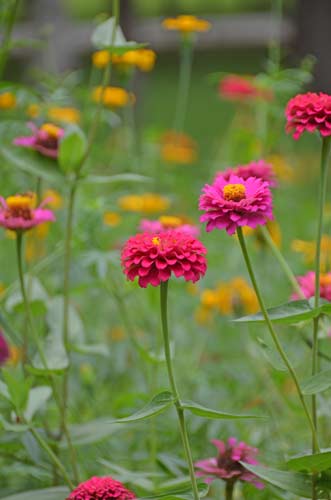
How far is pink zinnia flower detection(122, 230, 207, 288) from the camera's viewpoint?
1.89 ft

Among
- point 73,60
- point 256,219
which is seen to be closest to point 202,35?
point 73,60

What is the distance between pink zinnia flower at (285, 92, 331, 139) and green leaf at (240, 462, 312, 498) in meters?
0.22

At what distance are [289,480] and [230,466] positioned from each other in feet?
0.27

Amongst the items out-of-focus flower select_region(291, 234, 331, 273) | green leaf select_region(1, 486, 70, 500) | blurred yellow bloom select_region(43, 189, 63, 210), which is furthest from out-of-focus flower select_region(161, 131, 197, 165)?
green leaf select_region(1, 486, 70, 500)

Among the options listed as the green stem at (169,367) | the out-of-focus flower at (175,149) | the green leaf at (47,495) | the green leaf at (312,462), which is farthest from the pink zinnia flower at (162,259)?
the out-of-focus flower at (175,149)

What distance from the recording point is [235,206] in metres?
0.58

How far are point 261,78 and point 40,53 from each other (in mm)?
2038

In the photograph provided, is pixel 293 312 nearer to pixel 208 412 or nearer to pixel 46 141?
pixel 208 412

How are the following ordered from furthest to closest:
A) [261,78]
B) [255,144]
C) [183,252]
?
1. [255,144]
2. [261,78]
3. [183,252]

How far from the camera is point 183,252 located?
585 mm

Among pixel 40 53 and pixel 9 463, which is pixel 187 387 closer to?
pixel 9 463

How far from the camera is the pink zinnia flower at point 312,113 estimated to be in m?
0.62

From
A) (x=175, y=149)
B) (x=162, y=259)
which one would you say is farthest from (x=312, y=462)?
(x=175, y=149)

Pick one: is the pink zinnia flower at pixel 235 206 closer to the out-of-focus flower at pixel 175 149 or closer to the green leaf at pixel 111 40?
the green leaf at pixel 111 40
